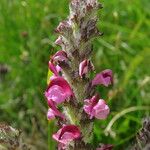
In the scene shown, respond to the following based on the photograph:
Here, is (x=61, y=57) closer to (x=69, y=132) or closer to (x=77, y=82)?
(x=77, y=82)

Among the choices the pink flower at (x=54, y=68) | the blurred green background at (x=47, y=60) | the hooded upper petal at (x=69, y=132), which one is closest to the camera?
the hooded upper petal at (x=69, y=132)

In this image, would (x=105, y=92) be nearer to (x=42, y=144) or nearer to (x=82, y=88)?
(x=42, y=144)

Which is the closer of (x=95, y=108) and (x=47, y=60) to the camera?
(x=95, y=108)

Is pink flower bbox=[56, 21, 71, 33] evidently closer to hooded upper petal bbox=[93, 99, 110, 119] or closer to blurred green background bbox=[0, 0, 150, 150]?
hooded upper petal bbox=[93, 99, 110, 119]

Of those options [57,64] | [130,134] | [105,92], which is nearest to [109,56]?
[105,92]

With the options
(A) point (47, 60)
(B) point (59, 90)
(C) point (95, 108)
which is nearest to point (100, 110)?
(C) point (95, 108)

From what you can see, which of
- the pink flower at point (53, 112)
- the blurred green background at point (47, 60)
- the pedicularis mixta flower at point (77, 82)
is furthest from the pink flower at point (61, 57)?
the blurred green background at point (47, 60)

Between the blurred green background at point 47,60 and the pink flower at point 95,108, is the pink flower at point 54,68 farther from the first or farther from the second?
the blurred green background at point 47,60
